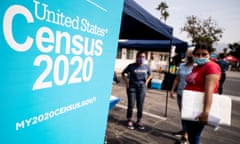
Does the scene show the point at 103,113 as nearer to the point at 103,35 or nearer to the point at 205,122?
the point at 103,35

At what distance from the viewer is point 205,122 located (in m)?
1.97

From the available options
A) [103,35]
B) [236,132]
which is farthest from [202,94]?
[236,132]

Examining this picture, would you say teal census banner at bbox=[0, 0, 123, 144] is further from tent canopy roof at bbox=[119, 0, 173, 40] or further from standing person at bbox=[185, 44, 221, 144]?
tent canopy roof at bbox=[119, 0, 173, 40]

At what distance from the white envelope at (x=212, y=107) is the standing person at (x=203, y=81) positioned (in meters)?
0.05

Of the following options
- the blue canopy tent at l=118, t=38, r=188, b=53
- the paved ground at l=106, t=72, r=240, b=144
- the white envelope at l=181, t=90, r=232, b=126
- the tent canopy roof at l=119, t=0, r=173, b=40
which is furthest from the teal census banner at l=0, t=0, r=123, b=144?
the blue canopy tent at l=118, t=38, r=188, b=53

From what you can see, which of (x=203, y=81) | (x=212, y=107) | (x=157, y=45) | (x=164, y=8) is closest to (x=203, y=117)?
(x=212, y=107)

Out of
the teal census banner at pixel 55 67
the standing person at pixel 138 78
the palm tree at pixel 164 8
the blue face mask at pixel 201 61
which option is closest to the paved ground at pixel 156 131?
the standing person at pixel 138 78

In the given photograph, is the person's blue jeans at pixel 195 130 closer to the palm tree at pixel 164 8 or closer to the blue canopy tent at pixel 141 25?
the blue canopy tent at pixel 141 25

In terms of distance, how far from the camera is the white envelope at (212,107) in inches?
76.5

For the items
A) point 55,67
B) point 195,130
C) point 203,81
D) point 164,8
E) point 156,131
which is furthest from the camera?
point 164,8

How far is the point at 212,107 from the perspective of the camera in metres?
1.96

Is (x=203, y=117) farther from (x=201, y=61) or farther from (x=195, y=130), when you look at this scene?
(x=201, y=61)

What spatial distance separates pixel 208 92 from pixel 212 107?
192 mm

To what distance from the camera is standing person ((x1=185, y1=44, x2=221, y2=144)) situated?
1.91 metres
